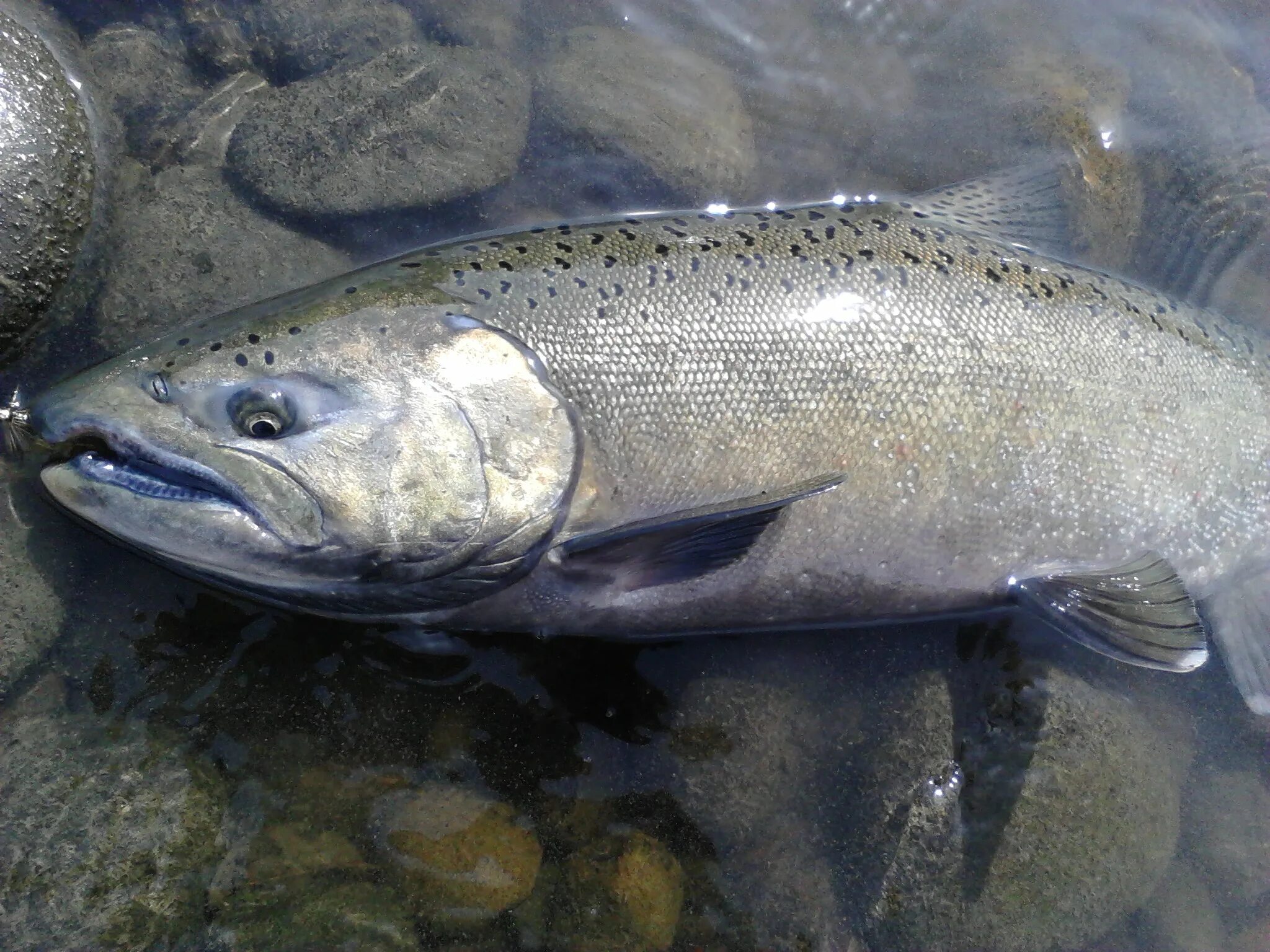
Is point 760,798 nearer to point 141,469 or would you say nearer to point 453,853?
point 453,853

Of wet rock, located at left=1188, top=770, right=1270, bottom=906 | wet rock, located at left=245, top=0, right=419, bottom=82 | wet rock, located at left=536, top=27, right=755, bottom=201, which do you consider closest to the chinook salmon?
wet rock, located at left=1188, top=770, right=1270, bottom=906

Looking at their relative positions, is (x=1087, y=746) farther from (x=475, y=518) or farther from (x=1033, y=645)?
(x=475, y=518)

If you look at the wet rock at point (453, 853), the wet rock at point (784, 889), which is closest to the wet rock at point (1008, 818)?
the wet rock at point (784, 889)

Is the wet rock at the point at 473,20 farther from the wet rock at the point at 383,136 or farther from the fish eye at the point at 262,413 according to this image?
the fish eye at the point at 262,413

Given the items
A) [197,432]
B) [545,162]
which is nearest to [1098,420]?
[545,162]

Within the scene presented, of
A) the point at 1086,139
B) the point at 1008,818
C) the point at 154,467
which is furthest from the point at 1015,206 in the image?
the point at 154,467
